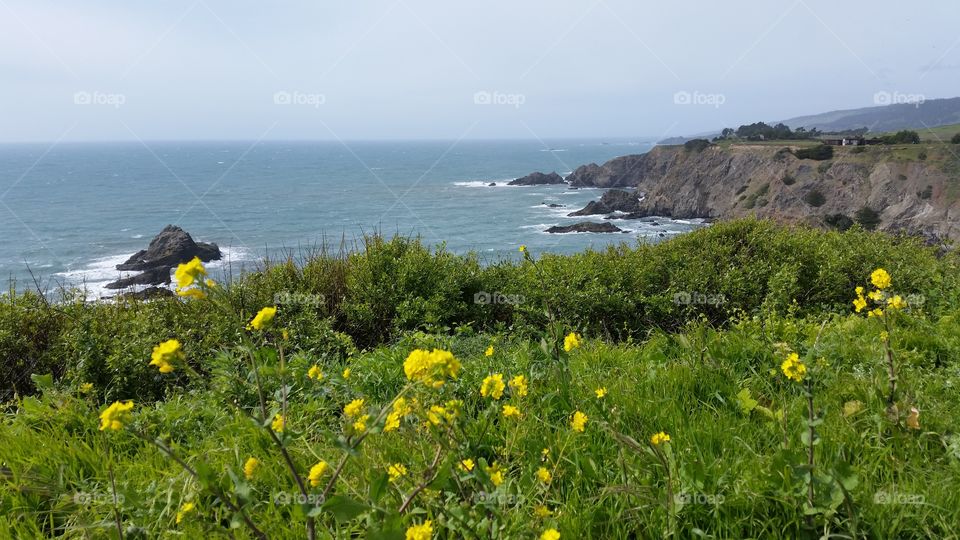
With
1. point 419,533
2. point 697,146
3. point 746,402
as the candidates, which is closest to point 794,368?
point 746,402

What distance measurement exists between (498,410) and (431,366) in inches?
56.6

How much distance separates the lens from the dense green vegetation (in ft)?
6.71

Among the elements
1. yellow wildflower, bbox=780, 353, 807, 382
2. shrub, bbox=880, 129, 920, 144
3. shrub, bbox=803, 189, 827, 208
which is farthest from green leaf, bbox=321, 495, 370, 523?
shrub, bbox=880, 129, 920, 144

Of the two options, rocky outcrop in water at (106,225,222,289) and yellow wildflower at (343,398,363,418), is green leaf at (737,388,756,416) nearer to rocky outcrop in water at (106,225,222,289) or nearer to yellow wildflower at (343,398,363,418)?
yellow wildflower at (343,398,363,418)

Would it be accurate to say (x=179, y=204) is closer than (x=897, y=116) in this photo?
Yes

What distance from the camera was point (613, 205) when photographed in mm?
62750

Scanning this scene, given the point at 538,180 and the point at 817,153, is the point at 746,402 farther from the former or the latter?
the point at 538,180

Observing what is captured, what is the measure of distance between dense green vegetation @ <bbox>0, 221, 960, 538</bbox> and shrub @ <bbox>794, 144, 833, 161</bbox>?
60.7 m

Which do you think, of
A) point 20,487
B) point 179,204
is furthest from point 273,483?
point 179,204

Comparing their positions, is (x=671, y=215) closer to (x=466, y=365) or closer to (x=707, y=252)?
(x=707, y=252)

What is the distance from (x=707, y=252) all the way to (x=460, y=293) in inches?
120

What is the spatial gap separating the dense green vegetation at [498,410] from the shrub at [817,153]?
2389 inches

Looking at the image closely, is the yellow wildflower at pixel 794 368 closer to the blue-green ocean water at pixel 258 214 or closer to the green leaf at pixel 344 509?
the green leaf at pixel 344 509

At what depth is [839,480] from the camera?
191 cm
